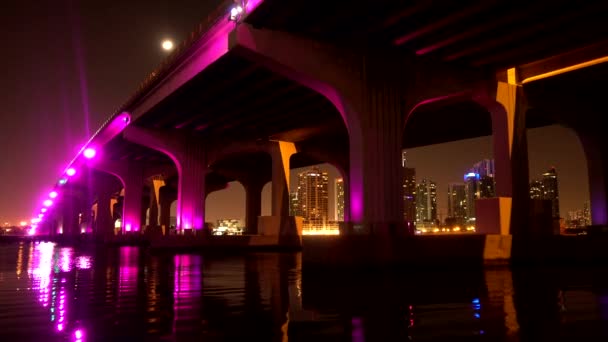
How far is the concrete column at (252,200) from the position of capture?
64.2m

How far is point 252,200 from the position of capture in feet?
212

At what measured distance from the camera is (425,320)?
8.28 metres

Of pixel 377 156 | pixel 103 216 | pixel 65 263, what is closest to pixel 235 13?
pixel 377 156

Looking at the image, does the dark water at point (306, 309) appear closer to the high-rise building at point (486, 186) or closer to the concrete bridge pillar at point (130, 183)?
the concrete bridge pillar at point (130, 183)

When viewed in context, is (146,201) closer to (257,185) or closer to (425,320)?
(257,185)

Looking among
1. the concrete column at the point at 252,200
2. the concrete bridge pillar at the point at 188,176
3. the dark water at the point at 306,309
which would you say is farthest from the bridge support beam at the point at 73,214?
the dark water at the point at 306,309

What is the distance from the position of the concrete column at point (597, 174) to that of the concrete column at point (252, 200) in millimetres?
39449

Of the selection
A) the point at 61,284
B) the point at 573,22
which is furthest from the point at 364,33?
the point at 61,284

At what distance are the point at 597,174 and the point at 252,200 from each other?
40566mm

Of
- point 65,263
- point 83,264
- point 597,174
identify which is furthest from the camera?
point 597,174

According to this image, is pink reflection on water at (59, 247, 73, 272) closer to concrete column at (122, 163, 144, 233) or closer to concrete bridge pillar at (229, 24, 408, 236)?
concrete bridge pillar at (229, 24, 408, 236)

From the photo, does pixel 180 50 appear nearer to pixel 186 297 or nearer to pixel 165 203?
pixel 186 297

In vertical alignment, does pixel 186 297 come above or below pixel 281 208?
below

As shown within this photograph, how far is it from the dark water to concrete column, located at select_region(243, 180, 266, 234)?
159 ft
